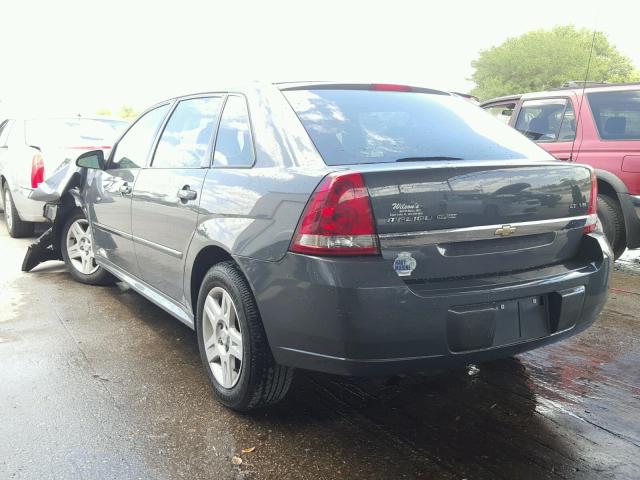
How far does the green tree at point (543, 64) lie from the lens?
39.3 m

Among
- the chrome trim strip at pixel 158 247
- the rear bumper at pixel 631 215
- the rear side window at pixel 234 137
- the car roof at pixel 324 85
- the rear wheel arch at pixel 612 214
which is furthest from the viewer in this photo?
the rear wheel arch at pixel 612 214

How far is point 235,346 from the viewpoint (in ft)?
9.88

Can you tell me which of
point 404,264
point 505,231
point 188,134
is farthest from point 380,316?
point 188,134

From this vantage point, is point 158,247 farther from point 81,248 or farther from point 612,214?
point 612,214

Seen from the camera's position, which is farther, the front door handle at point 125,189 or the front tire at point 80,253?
the front tire at point 80,253

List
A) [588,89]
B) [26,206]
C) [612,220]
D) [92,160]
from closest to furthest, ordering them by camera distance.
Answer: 1. [92,160]
2. [612,220]
3. [588,89]
4. [26,206]

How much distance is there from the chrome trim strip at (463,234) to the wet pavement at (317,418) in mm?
928

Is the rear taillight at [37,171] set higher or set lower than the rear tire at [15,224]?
higher

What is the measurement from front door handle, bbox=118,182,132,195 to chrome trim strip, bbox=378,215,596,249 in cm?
234

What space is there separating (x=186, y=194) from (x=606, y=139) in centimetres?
434

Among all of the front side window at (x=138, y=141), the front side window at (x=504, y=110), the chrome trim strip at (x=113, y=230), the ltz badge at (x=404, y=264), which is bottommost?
the chrome trim strip at (x=113, y=230)

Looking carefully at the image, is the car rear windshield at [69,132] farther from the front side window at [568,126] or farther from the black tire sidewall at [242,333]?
the front side window at [568,126]

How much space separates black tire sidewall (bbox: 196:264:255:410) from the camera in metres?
2.85

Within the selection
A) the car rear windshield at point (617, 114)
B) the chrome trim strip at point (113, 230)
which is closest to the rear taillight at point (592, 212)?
the chrome trim strip at point (113, 230)
